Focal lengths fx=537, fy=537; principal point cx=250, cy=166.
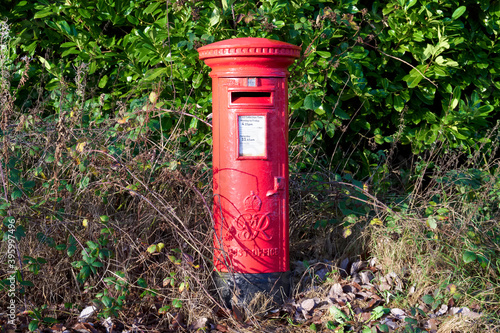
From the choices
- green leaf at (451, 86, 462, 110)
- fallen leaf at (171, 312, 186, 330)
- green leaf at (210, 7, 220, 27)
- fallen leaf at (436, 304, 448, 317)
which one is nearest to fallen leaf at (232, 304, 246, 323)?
fallen leaf at (171, 312, 186, 330)

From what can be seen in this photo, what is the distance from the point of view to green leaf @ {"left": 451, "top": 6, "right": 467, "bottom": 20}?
4352 mm

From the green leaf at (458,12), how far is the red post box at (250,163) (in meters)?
1.93

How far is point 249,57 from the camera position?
3.02 meters

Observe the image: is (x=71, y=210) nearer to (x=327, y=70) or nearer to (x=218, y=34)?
(x=218, y=34)

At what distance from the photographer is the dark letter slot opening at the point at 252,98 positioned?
3.12 m

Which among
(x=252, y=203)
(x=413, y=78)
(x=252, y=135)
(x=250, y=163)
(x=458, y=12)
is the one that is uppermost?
(x=458, y=12)

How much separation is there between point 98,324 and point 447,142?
346 cm

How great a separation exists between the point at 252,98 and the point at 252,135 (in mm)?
216

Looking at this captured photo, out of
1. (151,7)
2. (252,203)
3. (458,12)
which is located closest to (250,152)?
(252,203)

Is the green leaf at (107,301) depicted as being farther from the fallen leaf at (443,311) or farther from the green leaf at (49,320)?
the fallen leaf at (443,311)

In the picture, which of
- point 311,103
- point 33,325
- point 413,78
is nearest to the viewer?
point 33,325

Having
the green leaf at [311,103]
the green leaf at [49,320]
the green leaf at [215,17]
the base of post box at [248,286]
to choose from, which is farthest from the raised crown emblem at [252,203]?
the green leaf at [215,17]

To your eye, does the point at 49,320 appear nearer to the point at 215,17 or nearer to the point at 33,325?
the point at 33,325

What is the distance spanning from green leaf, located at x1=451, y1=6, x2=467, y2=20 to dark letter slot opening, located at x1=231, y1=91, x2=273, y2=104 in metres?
2.15
